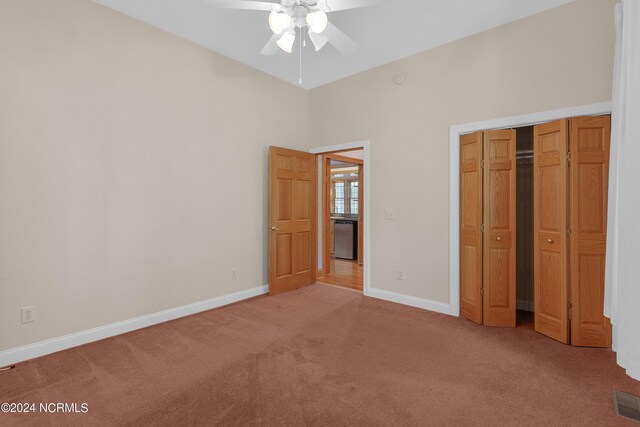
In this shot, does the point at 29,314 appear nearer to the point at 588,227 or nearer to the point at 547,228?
the point at 547,228

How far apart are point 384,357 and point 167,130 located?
10.0ft

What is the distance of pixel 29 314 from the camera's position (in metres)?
2.44

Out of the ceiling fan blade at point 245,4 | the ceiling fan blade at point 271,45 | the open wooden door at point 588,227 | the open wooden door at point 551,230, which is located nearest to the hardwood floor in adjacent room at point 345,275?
the open wooden door at point 551,230

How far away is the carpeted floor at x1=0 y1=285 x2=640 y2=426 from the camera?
5.84 feet

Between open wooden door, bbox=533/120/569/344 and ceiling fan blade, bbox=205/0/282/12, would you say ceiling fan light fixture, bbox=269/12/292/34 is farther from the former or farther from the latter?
open wooden door, bbox=533/120/569/344

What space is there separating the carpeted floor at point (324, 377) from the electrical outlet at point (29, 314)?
320 millimetres

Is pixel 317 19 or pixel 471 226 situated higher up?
pixel 317 19

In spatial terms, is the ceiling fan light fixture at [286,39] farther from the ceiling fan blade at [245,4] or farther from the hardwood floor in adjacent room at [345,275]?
the hardwood floor in adjacent room at [345,275]

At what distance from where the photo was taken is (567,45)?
8.96 feet

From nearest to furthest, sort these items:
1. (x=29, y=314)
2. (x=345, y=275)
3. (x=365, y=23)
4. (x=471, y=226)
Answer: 1. (x=29, y=314)
2. (x=365, y=23)
3. (x=471, y=226)
4. (x=345, y=275)

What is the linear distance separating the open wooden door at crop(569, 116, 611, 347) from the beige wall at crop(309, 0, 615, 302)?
37cm

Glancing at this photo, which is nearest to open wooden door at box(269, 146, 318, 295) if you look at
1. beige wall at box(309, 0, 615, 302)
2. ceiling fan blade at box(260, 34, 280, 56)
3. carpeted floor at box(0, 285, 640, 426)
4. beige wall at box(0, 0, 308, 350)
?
beige wall at box(0, 0, 308, 350)

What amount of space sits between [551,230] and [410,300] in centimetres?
165

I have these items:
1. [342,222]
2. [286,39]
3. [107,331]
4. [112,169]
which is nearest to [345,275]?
[342,222]
